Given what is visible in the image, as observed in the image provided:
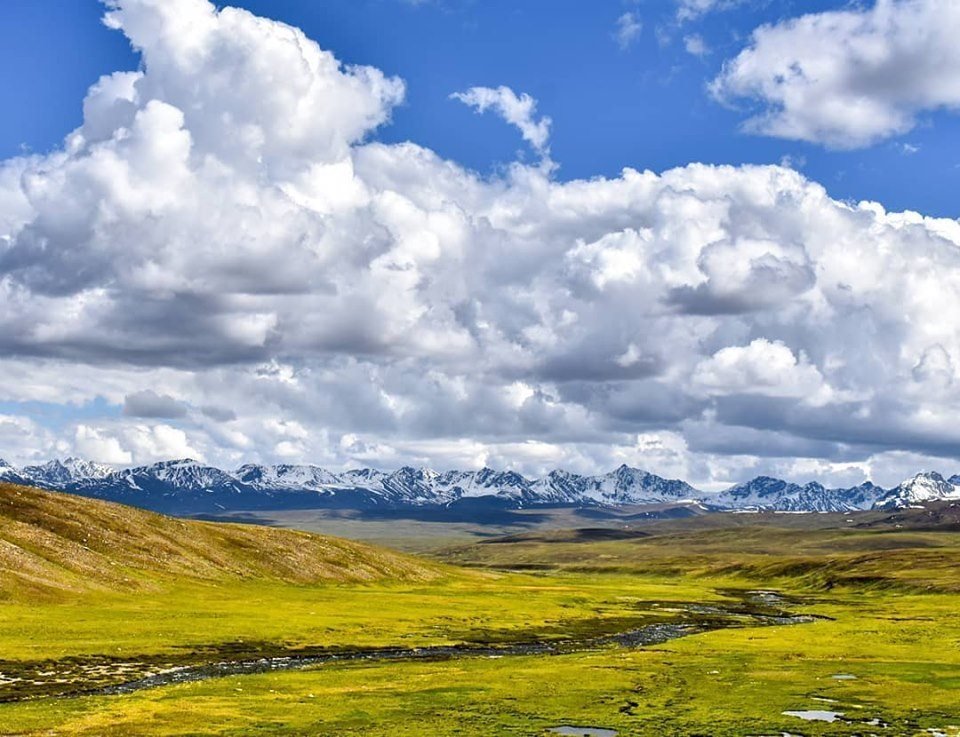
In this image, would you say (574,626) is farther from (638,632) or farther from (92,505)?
(92,505)

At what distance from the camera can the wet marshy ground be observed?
73.6m

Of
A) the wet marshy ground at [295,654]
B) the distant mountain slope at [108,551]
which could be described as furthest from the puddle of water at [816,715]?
the distant mountain slope at [108,551]

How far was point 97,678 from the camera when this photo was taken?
7588 centimetres

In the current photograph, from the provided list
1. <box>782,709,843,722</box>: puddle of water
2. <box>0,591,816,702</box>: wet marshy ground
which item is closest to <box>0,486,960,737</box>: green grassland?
<box>0,591,816,702</box>: wet marshy ground

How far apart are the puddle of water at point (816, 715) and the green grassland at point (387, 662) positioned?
1.31 meters

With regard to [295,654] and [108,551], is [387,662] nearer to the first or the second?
[295,654]

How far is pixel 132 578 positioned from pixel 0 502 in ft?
129

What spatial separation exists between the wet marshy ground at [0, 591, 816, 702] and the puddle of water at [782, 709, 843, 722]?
138 ft

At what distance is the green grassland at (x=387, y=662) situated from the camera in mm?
60188

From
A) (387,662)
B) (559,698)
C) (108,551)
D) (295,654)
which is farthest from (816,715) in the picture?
(108,551)

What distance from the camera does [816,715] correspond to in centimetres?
6209

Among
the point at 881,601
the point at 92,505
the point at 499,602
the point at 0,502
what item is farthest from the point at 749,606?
the point at 0,502

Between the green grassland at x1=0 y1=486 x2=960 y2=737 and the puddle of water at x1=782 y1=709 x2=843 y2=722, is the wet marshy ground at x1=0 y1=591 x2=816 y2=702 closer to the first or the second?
the green grassland at x1=0 y1=486 x2=960 y2=737

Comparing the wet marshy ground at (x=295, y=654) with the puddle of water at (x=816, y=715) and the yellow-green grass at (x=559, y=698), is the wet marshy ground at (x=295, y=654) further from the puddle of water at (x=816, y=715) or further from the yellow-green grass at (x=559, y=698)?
the puddle of water at (x=816, y=715)
